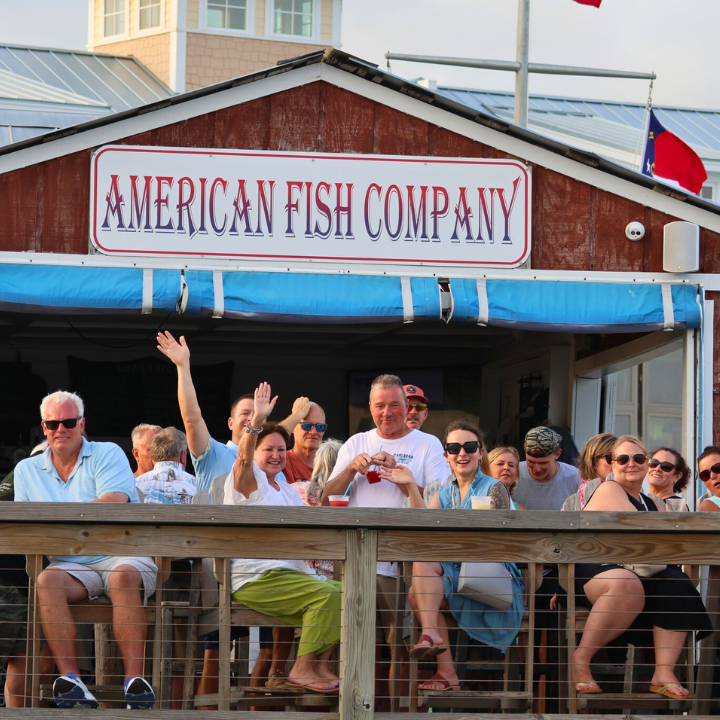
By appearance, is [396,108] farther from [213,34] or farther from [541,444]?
[213,34]

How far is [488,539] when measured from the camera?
17.1 ft

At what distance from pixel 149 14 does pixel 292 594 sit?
23967mm

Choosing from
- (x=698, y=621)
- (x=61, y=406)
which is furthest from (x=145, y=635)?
(x=698, y=621)

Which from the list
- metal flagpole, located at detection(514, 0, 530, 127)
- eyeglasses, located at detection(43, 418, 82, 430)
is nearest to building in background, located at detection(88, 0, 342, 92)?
metal flagpole, located at detection(514, 0, 530, 127)

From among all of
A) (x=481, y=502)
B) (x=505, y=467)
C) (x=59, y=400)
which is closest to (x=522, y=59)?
(x=505, y=467)

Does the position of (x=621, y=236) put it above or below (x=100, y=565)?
above

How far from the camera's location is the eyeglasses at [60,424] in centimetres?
624

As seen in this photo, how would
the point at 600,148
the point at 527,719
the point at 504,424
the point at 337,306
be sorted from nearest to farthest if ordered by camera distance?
the point at 527,719, the point at 337,306, the point at 504,424, the point at 600,148

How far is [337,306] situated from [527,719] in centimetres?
412

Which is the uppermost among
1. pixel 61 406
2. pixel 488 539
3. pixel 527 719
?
pixel 61 406

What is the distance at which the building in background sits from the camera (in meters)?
26.6

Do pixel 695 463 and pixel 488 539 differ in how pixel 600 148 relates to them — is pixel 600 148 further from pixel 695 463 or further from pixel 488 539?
pixel 488 539

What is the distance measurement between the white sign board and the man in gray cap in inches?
67.7

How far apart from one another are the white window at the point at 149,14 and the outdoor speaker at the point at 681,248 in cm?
2013
